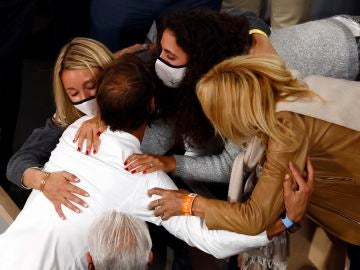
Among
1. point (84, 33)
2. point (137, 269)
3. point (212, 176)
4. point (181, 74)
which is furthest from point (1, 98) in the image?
point (137, 269)

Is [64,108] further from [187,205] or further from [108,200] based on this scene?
[187,205]

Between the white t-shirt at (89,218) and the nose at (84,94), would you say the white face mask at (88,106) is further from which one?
the white t-shirt at (89,218)

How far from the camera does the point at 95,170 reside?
1.39m

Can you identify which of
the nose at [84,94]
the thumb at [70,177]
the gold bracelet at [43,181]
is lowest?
the gold bracelet at [43,181]

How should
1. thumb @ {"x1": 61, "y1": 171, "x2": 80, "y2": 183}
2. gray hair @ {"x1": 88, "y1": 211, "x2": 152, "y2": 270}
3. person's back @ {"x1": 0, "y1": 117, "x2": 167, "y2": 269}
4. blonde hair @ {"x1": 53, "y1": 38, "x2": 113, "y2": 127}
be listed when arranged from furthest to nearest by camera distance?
blonde hair @ {"x1": 53, "y1": 38, "x2": 113, "y2": 127} → thumb @ {"x1": 61, "y1": 171, "x2": 80, "y2": 183} → person's back @ {"x1": 0, "y1": 117, "x2": 167, "y2": 269} → gray hair @ {"x1": 88, "y1": 211, "x2": 152, "y2": 270}

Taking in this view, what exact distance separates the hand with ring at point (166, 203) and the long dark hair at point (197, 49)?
1.06 feet

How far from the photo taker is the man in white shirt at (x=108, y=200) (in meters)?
1.30

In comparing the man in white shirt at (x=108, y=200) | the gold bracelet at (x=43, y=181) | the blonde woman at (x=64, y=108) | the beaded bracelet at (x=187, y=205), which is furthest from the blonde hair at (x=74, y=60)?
the beaded bracelet at (x=187, y=205)

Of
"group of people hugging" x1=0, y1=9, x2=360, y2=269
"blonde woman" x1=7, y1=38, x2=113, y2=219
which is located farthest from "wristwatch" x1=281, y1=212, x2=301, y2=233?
"blonde woman" x1=7, y1=38, x2=113, y2=219

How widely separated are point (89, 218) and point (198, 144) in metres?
0.53

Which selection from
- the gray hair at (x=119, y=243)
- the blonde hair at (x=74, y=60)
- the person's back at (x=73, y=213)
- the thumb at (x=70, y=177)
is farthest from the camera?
the blonde hair at (x=74, y=60)

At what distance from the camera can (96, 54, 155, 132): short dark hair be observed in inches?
52.3

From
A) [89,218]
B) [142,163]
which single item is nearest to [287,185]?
[142,163]

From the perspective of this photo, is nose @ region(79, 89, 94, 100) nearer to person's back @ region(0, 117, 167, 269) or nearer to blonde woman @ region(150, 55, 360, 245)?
person's back @ region(0, 117, 167, 269)
